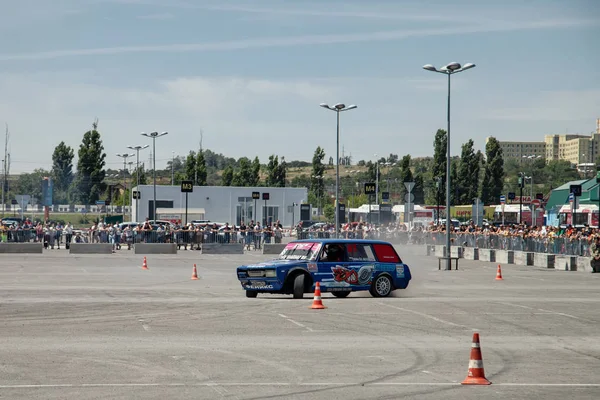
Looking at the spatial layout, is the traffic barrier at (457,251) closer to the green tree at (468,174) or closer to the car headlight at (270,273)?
the car headlight at (270,273)

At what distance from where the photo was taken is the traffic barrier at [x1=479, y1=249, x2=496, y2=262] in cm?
5334

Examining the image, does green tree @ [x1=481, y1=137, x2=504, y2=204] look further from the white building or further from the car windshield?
the car windshield

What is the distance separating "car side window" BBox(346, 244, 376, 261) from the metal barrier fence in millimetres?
20936

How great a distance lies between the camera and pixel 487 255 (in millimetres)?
54094

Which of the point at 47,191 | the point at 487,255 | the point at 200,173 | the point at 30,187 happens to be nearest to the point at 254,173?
the point at 200,173

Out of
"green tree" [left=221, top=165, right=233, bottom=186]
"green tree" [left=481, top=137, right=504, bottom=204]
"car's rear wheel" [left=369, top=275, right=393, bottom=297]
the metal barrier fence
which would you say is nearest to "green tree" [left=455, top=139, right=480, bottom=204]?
"green tree" [left=481, top=137, right=504, bottom=204]

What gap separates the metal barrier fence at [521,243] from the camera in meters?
44.4

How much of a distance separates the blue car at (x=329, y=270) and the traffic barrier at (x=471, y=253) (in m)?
30.8

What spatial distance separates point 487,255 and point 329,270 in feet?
102

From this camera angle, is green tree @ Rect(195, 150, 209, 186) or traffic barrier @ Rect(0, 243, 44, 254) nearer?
traffic barrier @ Rect(0, 243, 44, 254)

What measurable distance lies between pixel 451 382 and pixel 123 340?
21.0 ft

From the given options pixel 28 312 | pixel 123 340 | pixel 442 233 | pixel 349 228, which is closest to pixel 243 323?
pixel 123 340

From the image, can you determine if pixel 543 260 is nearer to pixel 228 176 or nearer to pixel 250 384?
pixel 250 384

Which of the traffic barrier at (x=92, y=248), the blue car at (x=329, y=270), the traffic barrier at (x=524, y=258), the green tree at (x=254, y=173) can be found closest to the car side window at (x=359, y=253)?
the blue car at (x=329, y=270)
